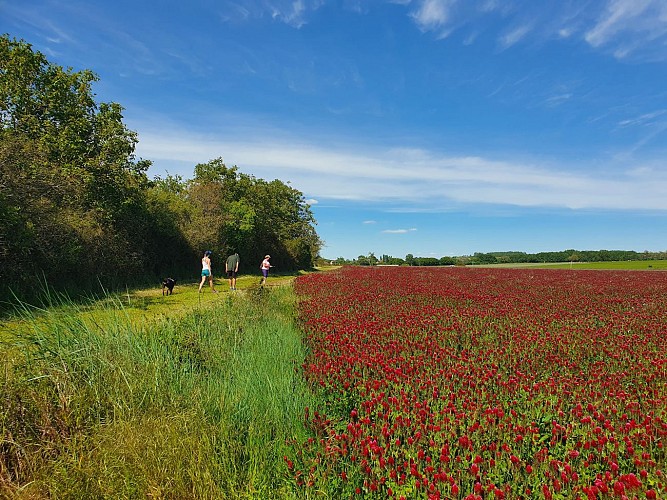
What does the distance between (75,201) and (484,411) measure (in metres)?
18.8

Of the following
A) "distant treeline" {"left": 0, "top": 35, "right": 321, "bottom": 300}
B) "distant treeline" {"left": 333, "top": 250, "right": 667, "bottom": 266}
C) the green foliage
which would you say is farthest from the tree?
"distant treeline" {"left": 333, "top": 250, "right": 667, "bottom": 266}

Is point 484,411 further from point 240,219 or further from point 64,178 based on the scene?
point 240,219

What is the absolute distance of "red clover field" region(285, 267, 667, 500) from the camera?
2684mm

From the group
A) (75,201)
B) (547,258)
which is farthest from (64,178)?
(547,258)

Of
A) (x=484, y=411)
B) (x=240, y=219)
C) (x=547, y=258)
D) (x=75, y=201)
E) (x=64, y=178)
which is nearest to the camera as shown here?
(x=484, y=411)

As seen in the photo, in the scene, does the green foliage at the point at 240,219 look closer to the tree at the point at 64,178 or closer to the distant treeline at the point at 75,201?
the distant treeline at the point at 75,201

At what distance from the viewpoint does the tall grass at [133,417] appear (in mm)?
3000

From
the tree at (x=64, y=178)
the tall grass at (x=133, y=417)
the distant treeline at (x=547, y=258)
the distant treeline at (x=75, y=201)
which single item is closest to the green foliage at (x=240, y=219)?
→ the distant treeline at (x=75, y=201)

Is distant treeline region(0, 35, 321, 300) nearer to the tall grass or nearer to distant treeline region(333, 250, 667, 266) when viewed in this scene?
the tall grass

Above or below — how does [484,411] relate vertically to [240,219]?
below

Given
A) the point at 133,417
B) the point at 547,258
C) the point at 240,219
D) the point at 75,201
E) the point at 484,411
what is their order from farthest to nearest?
the point at 547,258, the point at 240,219, the point at 75,201, the point at 484,411, the point at 133,417

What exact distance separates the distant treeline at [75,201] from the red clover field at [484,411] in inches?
418

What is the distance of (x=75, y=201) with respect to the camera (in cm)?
1636

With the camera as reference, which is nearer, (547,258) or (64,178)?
(64,178)
